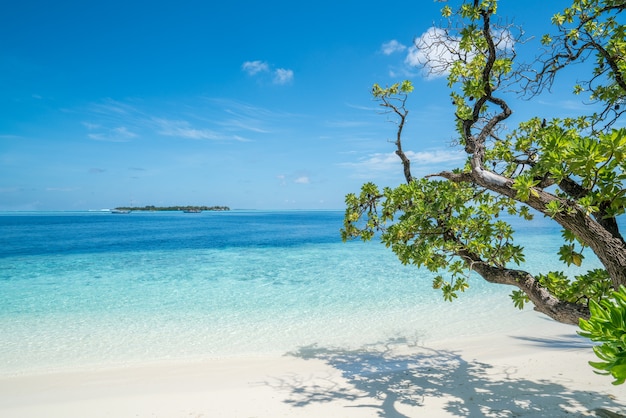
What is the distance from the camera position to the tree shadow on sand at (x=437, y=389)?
180 inches

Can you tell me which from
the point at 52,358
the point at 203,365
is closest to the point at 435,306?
the point at 203,365

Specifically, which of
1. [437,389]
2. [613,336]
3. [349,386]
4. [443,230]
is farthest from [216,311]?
[613,336]

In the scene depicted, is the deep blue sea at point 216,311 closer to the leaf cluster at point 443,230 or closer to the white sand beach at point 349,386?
the white sand beach at point 349,386

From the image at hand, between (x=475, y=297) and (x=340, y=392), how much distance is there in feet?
26.1

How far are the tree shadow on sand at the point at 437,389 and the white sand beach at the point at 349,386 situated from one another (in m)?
0.02

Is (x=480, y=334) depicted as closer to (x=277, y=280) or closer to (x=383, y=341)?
(x=383, y=341)

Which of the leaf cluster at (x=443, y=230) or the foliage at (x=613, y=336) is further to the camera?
the leaf cluster at (x=443, y=230)

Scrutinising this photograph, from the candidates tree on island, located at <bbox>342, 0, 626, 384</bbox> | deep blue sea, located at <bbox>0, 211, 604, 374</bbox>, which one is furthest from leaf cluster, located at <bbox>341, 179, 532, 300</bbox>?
deep blue sea, located at <bbox>0, 211, 604, 374</bbox>

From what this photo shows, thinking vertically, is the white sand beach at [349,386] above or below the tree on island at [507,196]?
below

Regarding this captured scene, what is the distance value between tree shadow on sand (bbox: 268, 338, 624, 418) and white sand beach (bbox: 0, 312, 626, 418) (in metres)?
0.02

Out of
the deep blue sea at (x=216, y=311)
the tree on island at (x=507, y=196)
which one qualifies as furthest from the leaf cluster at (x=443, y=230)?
the deep blue sea at (x=216, y=311)

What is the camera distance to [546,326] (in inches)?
343

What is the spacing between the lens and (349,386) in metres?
5.58

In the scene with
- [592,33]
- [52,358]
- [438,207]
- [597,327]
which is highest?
[592,33]
